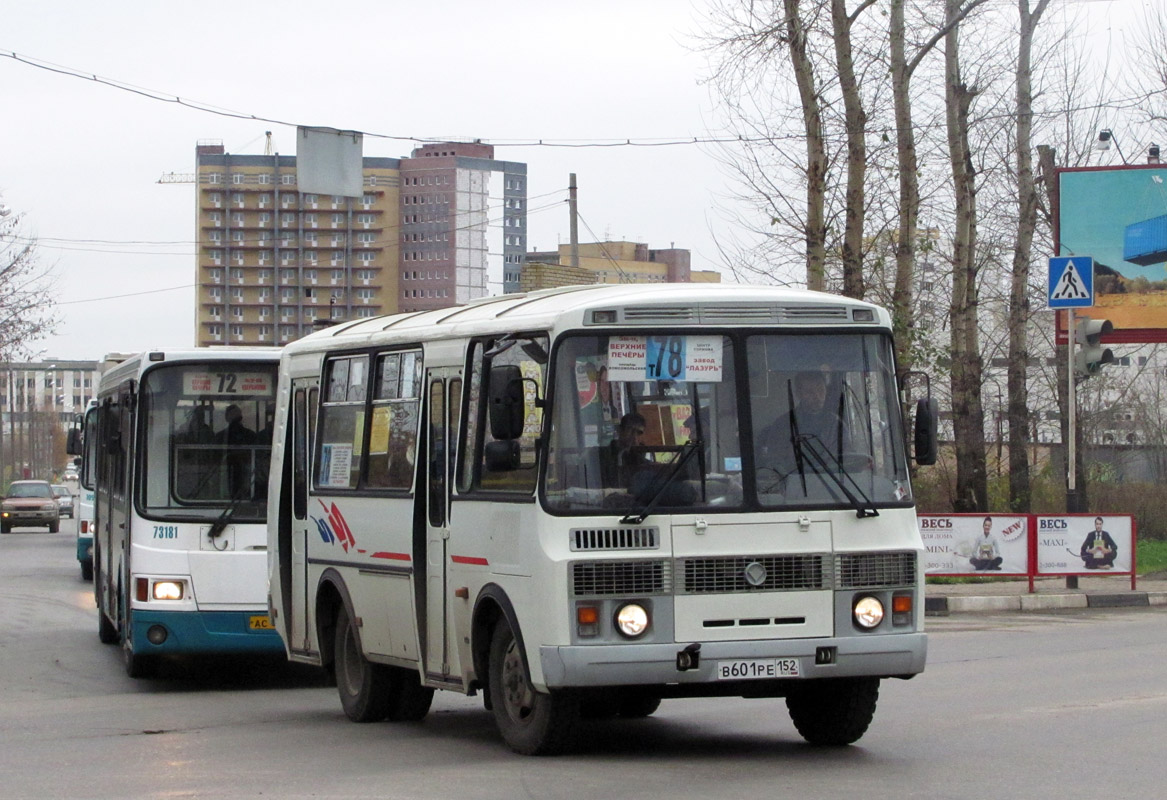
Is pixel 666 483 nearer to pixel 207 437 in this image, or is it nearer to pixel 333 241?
pixel 207 437

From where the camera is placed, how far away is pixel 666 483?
8.80 m

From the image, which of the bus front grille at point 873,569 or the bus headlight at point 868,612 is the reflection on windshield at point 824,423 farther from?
the bus headlight at point 868,612

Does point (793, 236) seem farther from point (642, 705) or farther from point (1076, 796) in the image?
point (1076, 796)

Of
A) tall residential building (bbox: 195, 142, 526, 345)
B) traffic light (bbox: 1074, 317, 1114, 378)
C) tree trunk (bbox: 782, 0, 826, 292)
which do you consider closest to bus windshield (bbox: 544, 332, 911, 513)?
traffic light (bbox: 1074, 317, 1114, 378)

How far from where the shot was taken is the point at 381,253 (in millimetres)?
129250

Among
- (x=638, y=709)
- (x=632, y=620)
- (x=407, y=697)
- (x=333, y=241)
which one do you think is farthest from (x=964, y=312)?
(x=333, y=241)

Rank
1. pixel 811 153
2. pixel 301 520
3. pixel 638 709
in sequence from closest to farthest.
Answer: pixel 638 709 < pixel 301 520 < pixel 811 153

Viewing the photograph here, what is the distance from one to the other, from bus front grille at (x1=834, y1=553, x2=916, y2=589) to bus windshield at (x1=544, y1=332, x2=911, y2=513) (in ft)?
0.86

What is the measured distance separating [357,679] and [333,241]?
122 m

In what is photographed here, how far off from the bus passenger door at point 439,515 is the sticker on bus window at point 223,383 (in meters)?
4.20

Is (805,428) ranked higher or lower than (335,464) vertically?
higher

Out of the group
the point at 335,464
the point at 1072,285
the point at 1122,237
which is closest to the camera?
the point at 335,464

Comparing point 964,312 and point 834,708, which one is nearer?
point 834,708

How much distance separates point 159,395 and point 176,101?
11.3 m
